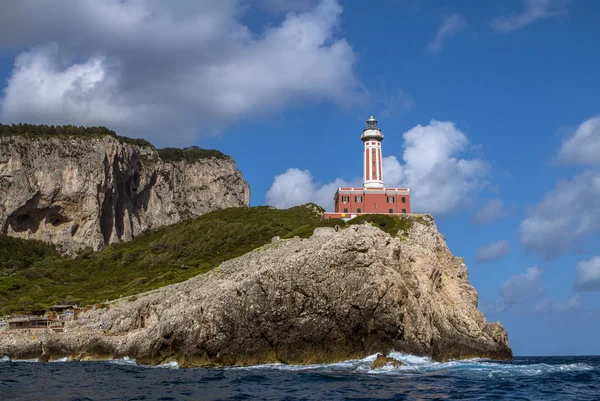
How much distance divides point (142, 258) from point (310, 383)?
80.9m

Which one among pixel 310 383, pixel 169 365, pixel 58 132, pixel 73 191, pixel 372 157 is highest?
pixel 58 132

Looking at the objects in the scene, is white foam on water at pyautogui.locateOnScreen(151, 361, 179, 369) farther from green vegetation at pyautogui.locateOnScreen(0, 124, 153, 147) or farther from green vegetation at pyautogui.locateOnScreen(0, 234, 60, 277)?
green vegetation at pyautogui.locateOnScreen(0, 124, 153, 147)

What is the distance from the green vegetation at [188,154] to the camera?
177 metres

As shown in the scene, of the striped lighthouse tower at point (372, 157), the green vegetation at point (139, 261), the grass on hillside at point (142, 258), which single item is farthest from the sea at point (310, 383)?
the striped lighthouse tower at point (372, 157)

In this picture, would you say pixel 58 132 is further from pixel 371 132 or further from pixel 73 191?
pixel 371 132

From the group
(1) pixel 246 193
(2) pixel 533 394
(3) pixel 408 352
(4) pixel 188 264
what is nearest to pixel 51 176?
(4) pixel 188 264

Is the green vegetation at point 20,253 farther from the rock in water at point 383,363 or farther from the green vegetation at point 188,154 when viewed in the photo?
the rock in water at point 383,363

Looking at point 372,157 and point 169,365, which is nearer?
point 169,365

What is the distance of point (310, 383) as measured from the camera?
31.9 m

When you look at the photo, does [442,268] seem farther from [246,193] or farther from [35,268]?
[246,193]

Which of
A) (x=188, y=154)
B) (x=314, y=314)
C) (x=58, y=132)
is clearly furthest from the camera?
(x=188, y=154)

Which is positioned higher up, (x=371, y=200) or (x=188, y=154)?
(x=188, y=154)

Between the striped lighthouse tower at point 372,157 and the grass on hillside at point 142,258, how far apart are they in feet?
31.4

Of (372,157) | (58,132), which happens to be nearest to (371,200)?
(372,157)
